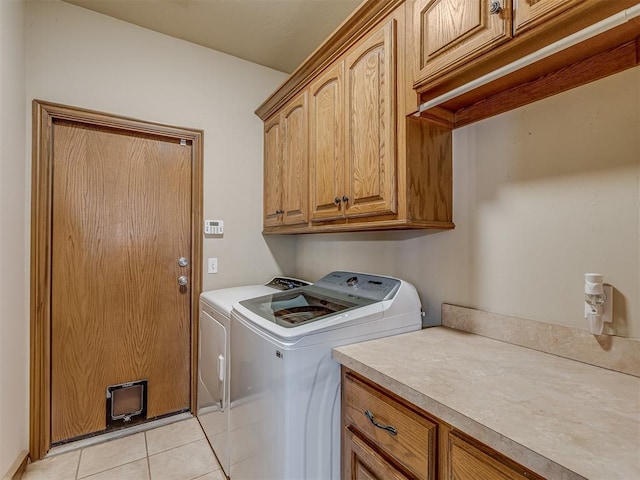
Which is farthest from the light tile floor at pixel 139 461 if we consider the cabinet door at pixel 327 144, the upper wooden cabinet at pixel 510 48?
the upper wooden cabinet at pixel 510 48

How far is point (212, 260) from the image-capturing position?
2389mm

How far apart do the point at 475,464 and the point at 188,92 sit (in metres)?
2.57

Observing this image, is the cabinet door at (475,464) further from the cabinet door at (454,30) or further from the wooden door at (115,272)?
the wooden door at (115,272)

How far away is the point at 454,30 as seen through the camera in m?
1.05

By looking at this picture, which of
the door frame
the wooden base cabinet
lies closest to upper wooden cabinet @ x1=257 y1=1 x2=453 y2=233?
the wooden base cabinet

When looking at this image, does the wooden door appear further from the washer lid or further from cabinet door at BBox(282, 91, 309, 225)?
the washer lid

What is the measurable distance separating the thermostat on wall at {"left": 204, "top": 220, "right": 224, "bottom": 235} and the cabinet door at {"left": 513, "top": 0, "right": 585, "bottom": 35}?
204 cm

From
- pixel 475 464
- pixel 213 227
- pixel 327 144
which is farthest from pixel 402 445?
pixel 213 227

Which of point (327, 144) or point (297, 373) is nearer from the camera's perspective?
point (297, 373)

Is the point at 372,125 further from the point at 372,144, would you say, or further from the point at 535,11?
the point at 535,11

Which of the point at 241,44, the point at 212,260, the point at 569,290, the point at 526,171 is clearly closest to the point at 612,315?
the point at 569,290

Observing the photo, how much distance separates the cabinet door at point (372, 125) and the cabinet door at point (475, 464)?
2.67 ft

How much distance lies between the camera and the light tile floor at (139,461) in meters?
1.71

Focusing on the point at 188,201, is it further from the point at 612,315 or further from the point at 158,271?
the point at 612,315
